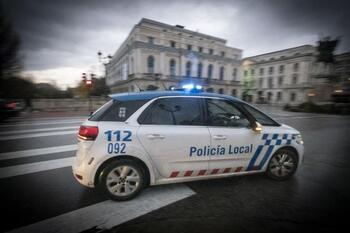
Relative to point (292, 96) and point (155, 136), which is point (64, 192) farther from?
point (292, 96)

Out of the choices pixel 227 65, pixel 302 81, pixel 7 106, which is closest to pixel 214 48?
pixel 227 65

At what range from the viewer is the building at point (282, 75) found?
53469 millimetres

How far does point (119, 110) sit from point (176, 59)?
4612cm

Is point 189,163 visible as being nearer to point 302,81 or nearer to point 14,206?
point 14,206

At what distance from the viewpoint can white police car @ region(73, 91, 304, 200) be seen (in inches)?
114

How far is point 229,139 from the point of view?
3.36 meters

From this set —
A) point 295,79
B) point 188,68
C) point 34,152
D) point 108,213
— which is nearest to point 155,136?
point 108,213

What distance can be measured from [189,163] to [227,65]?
57.6 metres

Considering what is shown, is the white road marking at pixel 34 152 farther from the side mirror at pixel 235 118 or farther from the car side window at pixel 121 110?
the side mirror at pixel 235 118

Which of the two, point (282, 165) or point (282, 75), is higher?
point (282, 75)

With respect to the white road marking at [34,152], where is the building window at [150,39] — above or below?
above

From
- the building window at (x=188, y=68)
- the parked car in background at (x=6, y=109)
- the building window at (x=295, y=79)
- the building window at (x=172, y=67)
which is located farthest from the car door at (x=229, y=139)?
the building window at (x=295, y=79)

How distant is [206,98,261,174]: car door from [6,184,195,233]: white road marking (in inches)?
30.8

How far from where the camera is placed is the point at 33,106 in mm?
19234
